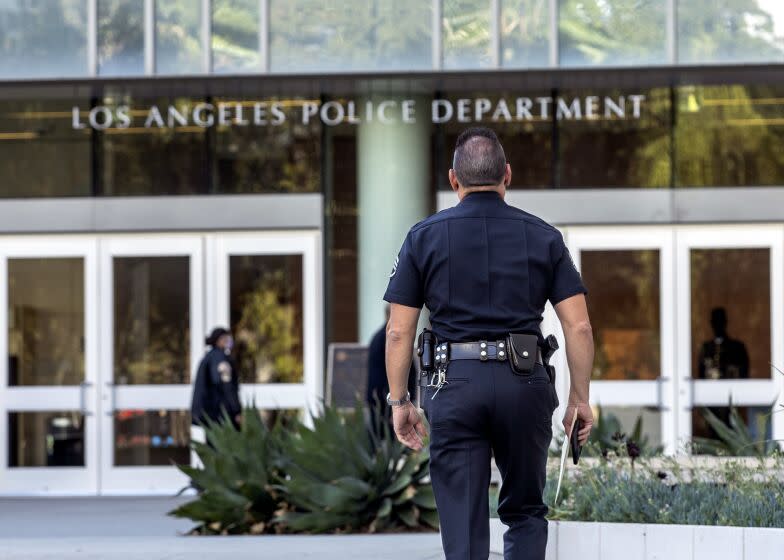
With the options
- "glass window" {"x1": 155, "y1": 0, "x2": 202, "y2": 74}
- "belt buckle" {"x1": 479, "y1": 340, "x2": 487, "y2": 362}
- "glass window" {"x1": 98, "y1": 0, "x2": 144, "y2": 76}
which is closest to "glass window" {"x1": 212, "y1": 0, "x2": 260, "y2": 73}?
"glass window" {"x1": 155, "y1": 0, "x2": 202, "y2": 74}

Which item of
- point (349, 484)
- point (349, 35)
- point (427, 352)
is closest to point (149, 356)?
point (349, 35)

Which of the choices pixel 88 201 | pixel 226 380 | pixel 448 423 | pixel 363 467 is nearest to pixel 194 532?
pixel 363 467

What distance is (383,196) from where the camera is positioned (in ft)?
48.6

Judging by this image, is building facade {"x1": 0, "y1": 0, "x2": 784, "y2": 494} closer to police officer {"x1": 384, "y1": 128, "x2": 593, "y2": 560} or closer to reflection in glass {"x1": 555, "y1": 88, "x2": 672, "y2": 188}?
reflection in glass {"x1": 555, "y1": 88, "x2": 672, "y2": 188}

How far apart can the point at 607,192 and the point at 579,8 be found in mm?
1974

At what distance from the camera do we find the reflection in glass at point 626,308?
14453 mm

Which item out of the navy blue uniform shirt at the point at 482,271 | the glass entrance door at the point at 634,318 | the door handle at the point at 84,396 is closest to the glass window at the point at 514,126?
the glass entrance door at the point at 634,318

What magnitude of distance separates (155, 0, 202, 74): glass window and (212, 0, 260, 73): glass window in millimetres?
169

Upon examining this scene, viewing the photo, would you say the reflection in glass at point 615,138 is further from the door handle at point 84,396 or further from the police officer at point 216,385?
the door handle at point 84,396

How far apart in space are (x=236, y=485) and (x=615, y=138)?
675 centimetres

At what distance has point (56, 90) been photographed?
14.0m

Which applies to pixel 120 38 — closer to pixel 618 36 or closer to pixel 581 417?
pixel 618 36

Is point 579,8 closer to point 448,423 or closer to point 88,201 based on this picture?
point 88,201

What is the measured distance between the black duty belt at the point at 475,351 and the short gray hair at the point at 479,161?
0.58 meters
